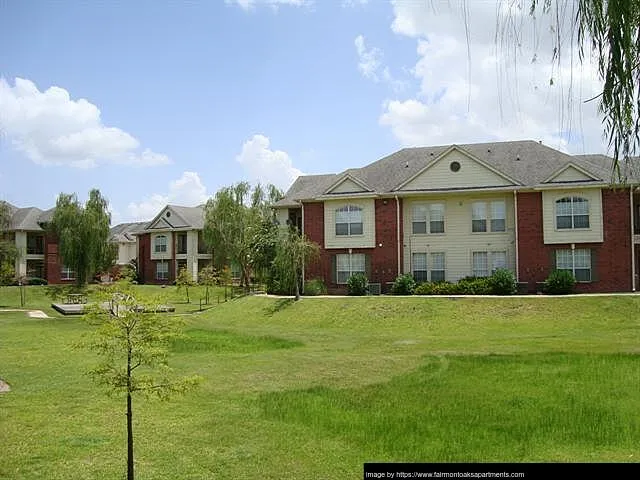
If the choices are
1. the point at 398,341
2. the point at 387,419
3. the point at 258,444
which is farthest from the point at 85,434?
the point at 398,341

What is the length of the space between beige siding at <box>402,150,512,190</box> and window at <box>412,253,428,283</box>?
382 cm

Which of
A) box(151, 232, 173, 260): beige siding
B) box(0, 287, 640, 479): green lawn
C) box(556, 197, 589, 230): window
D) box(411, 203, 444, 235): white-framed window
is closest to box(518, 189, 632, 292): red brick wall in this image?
box(556, 197, 589, 230): window

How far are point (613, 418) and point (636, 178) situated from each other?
5539 mm

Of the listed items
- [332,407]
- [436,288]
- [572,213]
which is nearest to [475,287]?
[436,288]

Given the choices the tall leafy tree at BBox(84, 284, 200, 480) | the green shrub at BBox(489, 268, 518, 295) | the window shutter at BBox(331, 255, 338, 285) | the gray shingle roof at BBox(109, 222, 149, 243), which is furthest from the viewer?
the gray shingle roof at BBox(109, 222, 149, 243)

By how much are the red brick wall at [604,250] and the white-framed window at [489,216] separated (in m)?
1.52

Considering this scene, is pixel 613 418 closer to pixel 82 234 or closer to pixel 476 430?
pixel 476 430

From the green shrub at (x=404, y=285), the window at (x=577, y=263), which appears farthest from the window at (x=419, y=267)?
the window at (x=577, y=263)

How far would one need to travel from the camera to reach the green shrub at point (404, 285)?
3294cm

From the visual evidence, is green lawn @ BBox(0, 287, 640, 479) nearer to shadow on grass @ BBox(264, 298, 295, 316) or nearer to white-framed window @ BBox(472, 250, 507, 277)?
shadow on grass @ BBox(264, 298, 295, 316)

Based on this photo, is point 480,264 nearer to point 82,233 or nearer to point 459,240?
point 459,240

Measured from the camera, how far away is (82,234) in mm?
50969

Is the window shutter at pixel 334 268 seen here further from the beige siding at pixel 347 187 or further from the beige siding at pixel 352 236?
the beige siding at pixel 347 187

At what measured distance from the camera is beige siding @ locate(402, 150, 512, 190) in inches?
1350
